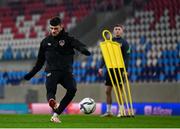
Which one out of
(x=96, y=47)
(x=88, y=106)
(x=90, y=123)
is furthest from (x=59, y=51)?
(x=96, y=47)

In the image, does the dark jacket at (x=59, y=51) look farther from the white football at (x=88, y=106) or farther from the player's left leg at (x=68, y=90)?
the white football at (x=88, y=106)

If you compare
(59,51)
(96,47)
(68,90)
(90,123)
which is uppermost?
(59,51)

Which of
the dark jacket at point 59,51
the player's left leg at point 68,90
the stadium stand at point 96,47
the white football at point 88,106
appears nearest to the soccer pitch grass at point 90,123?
the player's left leg at point 68,90

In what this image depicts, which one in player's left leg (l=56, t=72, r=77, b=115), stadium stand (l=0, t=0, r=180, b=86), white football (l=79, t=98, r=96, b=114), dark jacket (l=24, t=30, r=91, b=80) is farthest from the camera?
stadium stand (l=0, t=0, r=180, b=86)

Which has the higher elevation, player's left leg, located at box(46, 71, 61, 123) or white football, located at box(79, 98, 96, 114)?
player's left leg, located at box(46, 71, 61, 123)

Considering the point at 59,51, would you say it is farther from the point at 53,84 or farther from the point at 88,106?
the point at 88,106

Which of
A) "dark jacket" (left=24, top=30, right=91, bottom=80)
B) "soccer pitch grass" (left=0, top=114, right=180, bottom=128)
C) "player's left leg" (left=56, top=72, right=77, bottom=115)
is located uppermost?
"dark jacket" (left=24, top=30, right=91, bottom=80)

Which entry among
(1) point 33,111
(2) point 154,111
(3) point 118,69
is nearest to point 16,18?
(1) point 33,111

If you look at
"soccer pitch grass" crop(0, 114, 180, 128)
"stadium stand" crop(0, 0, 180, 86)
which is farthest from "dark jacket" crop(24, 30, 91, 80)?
"stadium stand" crop(0, 0, 180, 86)

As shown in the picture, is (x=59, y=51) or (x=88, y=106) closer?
(x=59, y=51)

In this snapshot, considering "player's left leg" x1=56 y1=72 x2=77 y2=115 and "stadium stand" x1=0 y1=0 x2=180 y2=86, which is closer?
"player's left leg" x1=56 y1=72 x2=77 y2=115

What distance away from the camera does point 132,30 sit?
1041 inches

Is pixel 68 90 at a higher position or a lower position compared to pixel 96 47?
lower

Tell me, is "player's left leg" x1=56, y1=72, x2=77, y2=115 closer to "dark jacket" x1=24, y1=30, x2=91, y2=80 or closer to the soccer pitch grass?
"dark jacket" x1=24, y1=30, x2=91, y2=80
